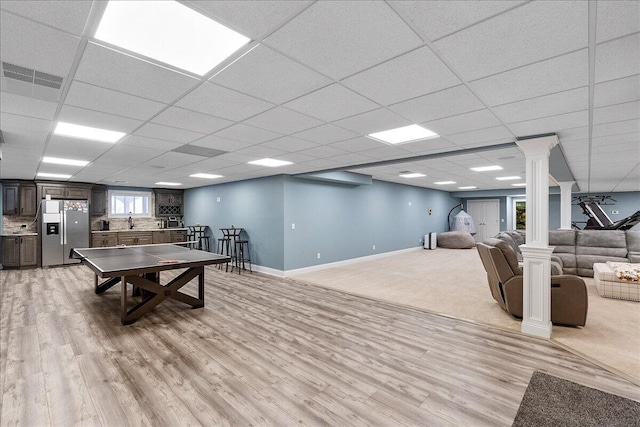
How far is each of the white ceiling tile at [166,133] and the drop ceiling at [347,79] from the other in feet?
0.08

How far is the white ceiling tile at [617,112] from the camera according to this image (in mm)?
2557

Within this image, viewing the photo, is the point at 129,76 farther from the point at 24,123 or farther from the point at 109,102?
the point at 24,123

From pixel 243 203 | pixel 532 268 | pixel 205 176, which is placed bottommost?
pixel 532 268

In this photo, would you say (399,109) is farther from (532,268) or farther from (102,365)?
(102,365)

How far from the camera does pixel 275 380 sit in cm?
244

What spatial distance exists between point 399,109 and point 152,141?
316 cm

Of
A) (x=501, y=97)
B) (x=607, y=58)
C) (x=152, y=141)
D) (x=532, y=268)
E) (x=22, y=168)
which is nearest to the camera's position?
(x=607, y=58)

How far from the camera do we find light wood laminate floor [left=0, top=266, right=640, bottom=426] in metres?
2.04

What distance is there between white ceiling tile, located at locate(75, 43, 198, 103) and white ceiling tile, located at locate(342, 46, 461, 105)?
4.19ft

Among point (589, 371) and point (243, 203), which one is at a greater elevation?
point (243, 203)

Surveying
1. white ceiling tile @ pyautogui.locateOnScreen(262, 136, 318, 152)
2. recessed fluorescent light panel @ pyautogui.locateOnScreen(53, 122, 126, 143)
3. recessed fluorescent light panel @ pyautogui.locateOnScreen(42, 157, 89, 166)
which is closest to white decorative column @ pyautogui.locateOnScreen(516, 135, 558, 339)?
white ceiling tile @ pyautogui.locateOnScreen(262, 136, 318, 152)

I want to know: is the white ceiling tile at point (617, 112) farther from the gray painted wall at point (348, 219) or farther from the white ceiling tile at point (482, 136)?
the gray painted wall at point (348, 219)

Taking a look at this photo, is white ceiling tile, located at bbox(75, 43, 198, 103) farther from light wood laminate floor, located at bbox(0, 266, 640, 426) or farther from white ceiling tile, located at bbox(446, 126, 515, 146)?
white ceiling tile, located at bbox(446, 126, 515, 146)

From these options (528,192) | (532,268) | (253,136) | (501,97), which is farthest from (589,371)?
(253,136)
